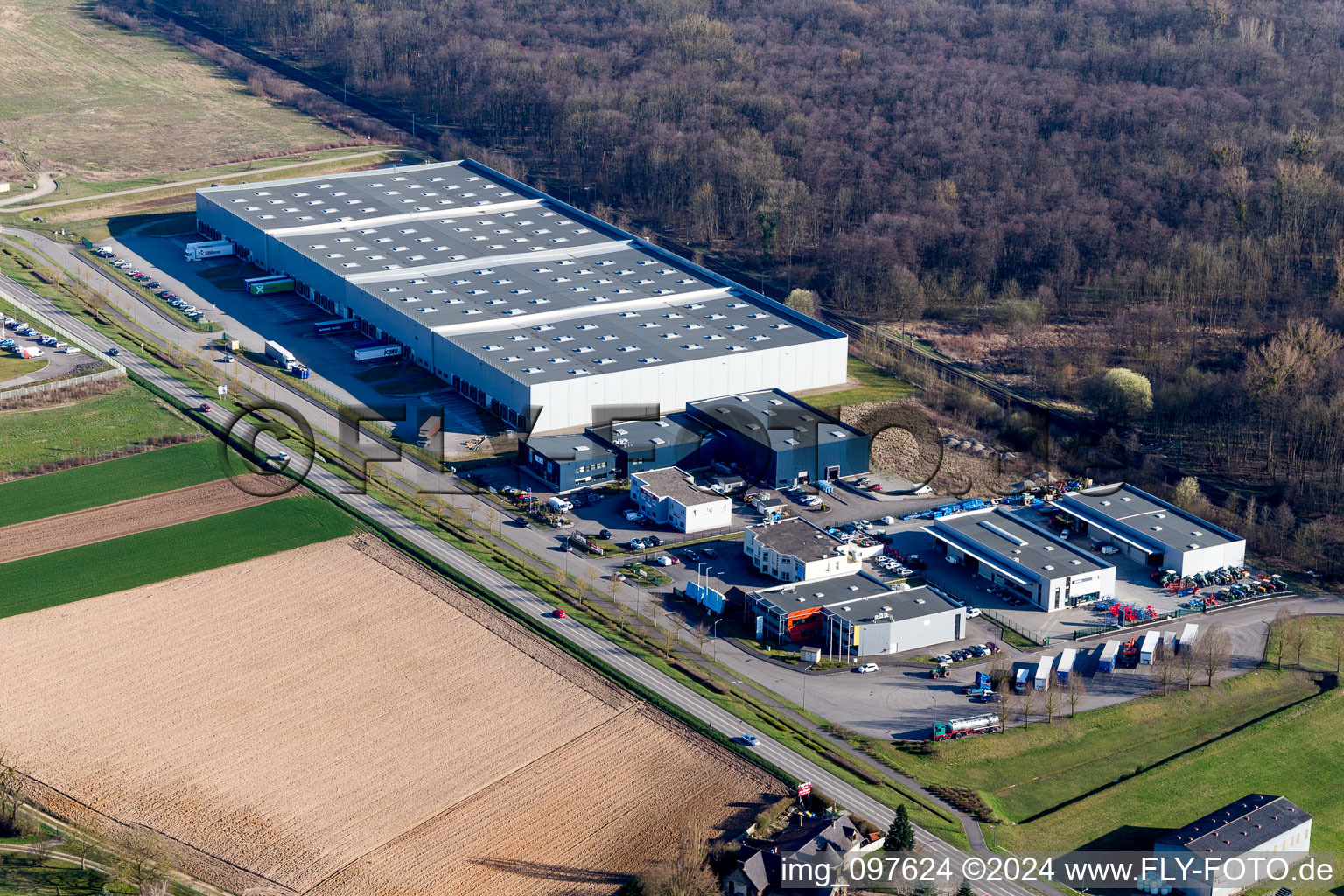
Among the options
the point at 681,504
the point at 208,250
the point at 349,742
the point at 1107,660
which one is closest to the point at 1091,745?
the point at 1107,660

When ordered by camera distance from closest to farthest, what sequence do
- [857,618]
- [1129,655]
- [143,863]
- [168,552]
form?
[143,863], [1129,655], [857,618], [168,552]

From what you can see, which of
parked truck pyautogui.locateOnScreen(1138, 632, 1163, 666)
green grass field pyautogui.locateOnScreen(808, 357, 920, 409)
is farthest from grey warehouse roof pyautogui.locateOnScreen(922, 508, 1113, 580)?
green grass field pyautogui.locateOnScreen(808, 357, 920, 409)

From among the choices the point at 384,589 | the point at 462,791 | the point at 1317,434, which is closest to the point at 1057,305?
the point at 1317,434

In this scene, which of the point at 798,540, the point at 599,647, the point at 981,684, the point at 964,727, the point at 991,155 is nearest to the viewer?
the point at 964,727

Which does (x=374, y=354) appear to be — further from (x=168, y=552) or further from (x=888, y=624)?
(x=888, y=624)

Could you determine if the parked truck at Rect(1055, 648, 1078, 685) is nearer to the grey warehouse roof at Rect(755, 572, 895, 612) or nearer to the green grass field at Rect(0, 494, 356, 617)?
the grey warehouse roof at Rect(755, 572, 895, 612)

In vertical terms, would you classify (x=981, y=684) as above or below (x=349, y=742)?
below
